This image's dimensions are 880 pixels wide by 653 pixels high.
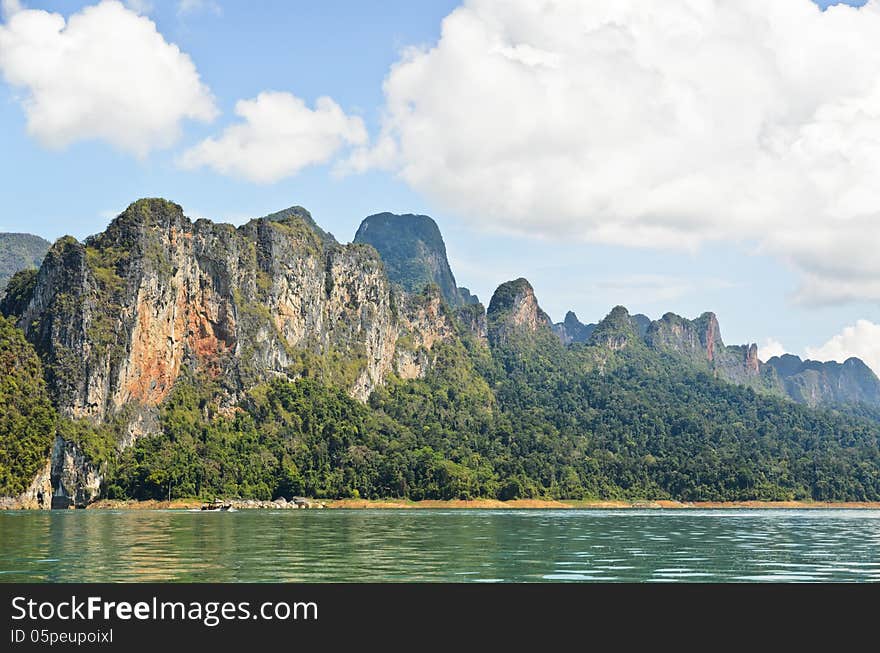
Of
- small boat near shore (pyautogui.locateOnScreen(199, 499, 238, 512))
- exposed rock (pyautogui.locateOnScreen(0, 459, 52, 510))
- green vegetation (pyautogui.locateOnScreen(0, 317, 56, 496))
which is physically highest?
green vegetation (pyautogui.locateOnScreen(0, 317, 56, 496))

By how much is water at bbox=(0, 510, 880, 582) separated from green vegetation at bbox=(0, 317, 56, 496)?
68.0m

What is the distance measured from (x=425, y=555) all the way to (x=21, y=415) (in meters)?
124

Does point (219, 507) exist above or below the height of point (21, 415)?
below

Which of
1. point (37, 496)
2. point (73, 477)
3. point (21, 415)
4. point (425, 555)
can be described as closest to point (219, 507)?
point (73, 477)

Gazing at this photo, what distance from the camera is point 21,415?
6383 inches

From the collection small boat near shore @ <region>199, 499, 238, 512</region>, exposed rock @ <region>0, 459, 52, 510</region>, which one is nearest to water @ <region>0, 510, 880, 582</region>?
exposed rock @ <region>0, 459, 52, 510</region>

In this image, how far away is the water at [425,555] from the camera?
149 ft

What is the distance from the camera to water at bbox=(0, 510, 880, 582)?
45562 mm

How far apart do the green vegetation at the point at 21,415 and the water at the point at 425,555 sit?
68.0 meters

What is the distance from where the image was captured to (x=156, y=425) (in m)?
196

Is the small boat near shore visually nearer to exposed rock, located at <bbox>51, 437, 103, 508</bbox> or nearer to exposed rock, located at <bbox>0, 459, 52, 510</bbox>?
exposed rock, located at <bbox>51, 437, 103, 508</bbox>

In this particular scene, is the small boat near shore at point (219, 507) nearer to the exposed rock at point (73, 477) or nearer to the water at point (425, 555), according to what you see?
the exposed rock at point (73, 477)

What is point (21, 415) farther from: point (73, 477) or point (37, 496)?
point (37, 496)
